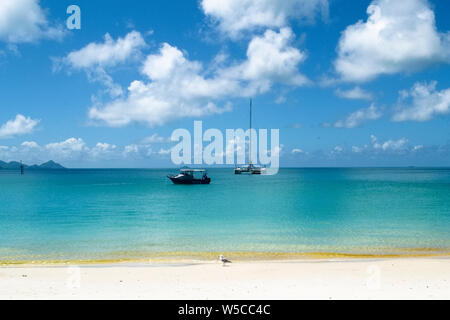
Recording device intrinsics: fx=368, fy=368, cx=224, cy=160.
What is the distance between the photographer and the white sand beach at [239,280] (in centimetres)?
983

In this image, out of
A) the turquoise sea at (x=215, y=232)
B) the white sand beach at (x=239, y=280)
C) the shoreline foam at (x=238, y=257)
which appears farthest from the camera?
the turquoise sea at (x=215, y=232)

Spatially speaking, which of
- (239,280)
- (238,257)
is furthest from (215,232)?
(239,280)

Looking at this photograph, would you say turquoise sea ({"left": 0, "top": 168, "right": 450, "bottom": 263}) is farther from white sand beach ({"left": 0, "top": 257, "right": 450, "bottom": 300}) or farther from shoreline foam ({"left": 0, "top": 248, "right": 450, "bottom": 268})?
white sand beach ({"left": 0, "top": 257, "right": 450, "bottom": 300})

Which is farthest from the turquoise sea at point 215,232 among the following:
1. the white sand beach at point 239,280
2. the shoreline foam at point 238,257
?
the white sand beach at point 239,280

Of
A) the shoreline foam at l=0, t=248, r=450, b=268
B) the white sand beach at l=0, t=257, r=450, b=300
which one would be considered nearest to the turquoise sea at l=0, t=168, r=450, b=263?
the shoreline foam at l=0, t=248, r=450, b=268

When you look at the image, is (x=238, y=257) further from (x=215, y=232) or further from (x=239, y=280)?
(x=215, y=232)

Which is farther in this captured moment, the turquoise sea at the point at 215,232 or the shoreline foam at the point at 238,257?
the turquoise sea at the point at 215,232

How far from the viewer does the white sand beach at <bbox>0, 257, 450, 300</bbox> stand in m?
9.83

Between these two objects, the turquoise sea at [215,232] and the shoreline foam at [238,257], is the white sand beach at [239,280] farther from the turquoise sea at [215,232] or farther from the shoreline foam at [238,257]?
the turquoise sea at [215,232]
